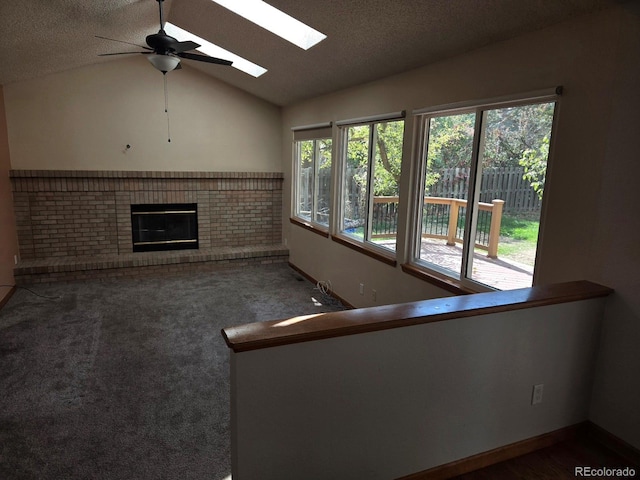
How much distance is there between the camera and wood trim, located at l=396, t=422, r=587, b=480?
1.90m

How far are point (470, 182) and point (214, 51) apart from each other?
3.55m

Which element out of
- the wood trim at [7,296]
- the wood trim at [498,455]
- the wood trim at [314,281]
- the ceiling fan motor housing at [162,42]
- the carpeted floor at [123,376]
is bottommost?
the carpeted floor at [123,376]

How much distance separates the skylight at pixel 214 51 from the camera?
4571 millimetres

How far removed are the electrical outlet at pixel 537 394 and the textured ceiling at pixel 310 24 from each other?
6.09 ft

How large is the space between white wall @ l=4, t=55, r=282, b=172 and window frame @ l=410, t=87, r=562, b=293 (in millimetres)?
3519

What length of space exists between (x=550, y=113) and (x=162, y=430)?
289cm

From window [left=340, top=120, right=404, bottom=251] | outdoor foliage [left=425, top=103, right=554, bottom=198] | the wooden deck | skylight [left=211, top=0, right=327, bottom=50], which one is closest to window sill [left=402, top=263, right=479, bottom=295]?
the wooden deck

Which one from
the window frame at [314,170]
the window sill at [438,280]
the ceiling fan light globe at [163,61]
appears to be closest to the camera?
the window sill at [438,280]

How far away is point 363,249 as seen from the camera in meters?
4.25

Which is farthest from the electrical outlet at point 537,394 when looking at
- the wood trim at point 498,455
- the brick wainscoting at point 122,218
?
the brick wainscoting at point 122,218

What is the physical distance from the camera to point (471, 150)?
9.64 ft

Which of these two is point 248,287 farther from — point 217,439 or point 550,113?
point 550,113

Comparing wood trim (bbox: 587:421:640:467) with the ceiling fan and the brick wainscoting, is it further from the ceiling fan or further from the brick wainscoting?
the brick wainscoting

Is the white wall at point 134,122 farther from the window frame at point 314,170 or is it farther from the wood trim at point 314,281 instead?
the wood trim at point 314,281
